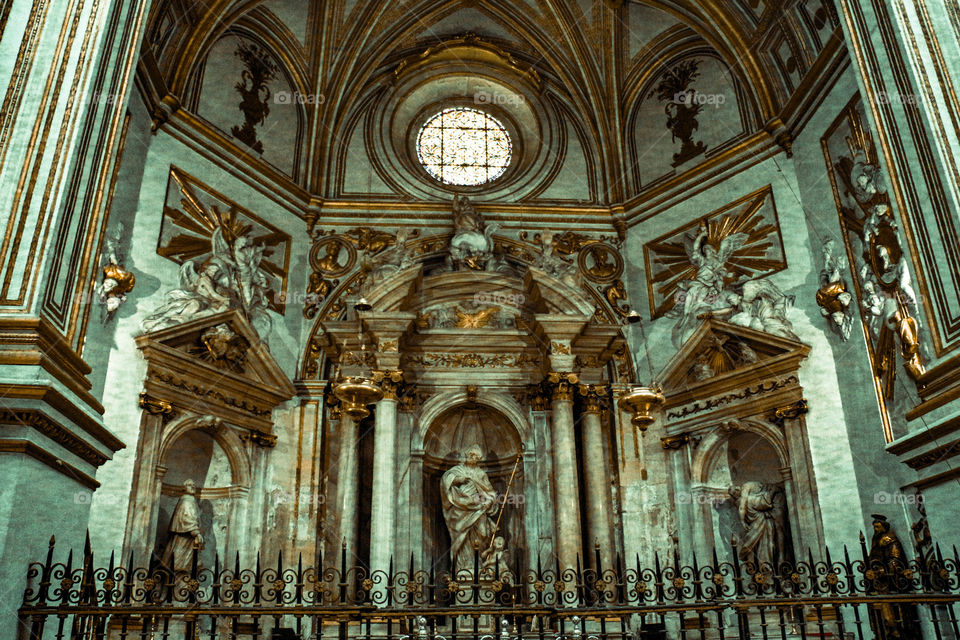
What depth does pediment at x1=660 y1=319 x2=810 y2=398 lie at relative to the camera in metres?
11.6

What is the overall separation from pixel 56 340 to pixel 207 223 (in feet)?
Answer: 20.6

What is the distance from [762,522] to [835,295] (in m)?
3.11

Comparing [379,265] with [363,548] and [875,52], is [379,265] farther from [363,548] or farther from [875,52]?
[875,52]

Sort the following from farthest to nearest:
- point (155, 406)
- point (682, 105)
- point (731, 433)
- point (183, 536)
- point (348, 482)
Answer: point (682, 105), point (348, 482), point (731, 433), point (183, 536), point (155, 406)

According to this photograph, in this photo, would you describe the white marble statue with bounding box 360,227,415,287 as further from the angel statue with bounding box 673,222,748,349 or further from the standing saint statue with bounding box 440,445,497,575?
the angel statue with bounding box 673,222,748,349

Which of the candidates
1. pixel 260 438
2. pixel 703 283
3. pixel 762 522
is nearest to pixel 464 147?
pixel 703 283

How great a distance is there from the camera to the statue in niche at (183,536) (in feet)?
35.3

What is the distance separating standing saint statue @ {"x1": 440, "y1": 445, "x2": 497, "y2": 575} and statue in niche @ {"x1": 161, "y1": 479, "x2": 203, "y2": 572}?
3.37 metres

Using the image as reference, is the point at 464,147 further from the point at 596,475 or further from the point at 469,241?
the point at 596,475

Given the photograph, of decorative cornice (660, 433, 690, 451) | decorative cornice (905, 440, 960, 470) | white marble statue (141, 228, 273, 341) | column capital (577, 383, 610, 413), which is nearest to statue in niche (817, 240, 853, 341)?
decorative cornice (660, 433, 690, 451)

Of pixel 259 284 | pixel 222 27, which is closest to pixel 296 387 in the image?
pixel 259 284

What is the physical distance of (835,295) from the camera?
11188 millimetres

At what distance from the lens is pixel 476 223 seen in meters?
14.2

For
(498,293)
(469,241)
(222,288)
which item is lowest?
(222,288)
